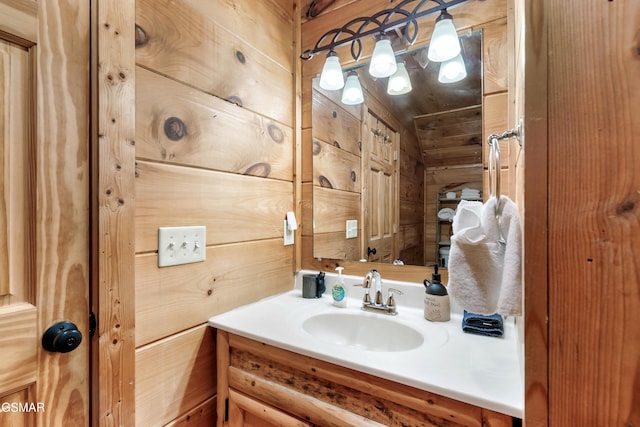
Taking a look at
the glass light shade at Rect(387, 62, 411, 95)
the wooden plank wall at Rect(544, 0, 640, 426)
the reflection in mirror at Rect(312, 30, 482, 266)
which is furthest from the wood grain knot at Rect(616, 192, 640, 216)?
the glass light shade at Rect(387, 62, 411, 95)

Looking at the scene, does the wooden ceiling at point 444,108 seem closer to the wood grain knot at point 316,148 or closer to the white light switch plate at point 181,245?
the wood grain knot at point 316,148

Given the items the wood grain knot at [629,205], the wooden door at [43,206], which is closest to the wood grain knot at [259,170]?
the wooden door at [43,206]

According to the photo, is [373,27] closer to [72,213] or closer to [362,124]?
[362,124]

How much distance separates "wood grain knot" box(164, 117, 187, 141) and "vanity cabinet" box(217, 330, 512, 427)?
2.12ft

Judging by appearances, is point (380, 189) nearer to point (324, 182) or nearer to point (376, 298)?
point (324, 182)

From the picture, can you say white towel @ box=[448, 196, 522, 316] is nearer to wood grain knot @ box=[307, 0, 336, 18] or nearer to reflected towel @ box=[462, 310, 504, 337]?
reflected towel @ box=[462, 310, 504, 337]

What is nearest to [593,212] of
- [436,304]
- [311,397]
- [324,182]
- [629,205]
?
[629,205]

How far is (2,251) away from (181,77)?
634mm

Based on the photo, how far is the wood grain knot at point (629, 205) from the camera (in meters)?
0.40

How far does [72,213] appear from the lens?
0.70 meters

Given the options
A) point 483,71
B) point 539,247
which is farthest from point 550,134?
point 483,71

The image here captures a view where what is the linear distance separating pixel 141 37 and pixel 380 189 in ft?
3.20

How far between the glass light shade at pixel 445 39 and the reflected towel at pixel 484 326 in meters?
0.89

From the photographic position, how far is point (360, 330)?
1.09m
